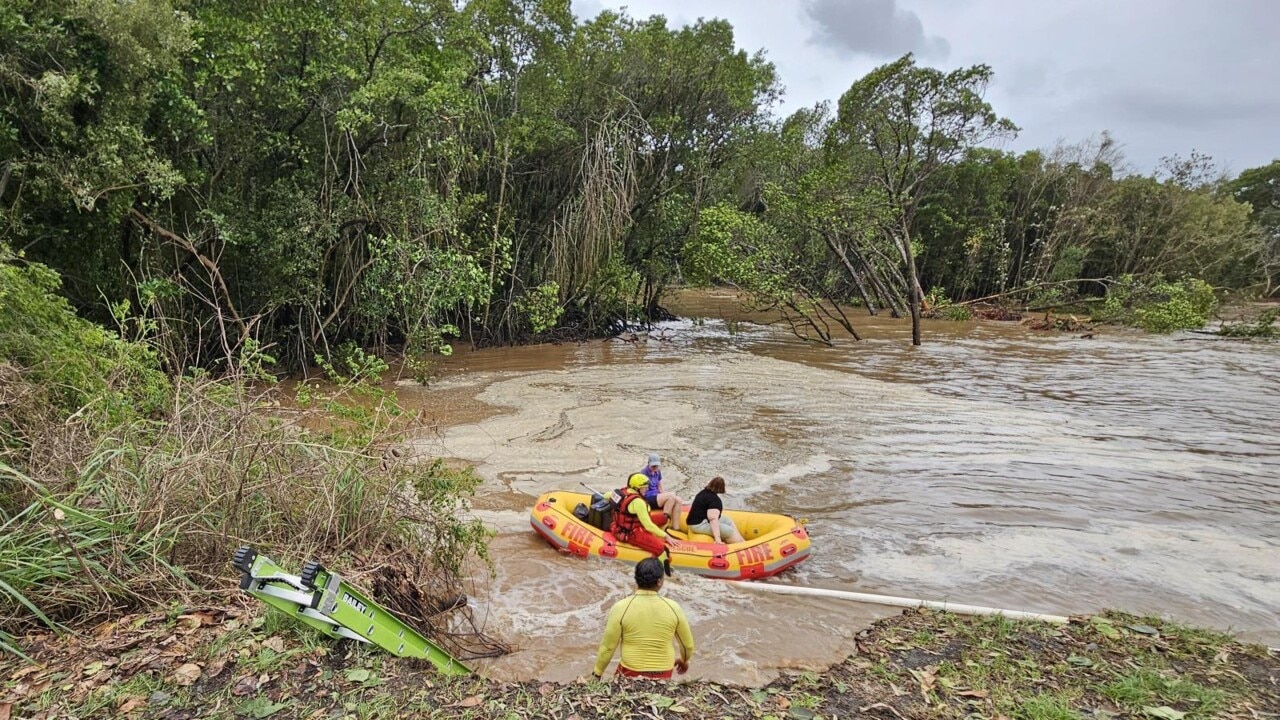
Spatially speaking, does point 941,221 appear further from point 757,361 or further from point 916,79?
point 757,361

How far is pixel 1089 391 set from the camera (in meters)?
→ 13.4

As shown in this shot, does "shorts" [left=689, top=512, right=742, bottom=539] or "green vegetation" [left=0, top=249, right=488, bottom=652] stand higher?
"green vegetation" [left=0, top=249, right=488, bottom=652]

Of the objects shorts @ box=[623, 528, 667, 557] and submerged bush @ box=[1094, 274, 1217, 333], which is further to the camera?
submerged bush @ box=[1094, 274, 1217, 333]

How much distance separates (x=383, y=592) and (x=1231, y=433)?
1293cm

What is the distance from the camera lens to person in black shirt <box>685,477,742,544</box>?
20.8 feet

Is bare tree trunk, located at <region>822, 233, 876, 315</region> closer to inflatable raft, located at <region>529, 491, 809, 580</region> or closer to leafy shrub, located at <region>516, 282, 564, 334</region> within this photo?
leafy shrub, located at <region>516, 282, 564, 334</region>

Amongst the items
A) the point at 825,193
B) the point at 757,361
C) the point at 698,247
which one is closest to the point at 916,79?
the point at 825,193

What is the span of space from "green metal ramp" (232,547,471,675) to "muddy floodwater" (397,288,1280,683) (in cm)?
102

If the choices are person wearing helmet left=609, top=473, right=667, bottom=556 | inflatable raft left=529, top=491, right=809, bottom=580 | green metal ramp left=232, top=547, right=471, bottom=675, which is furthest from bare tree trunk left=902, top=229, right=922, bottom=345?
green metal ramp left=232, top=547, right=471, bottom=675

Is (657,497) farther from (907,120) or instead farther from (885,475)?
(907,120)

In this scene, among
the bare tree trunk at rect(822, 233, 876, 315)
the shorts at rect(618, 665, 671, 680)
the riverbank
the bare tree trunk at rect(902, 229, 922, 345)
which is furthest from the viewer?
the bare tree trunk at rect(822, 233, 876, 315)

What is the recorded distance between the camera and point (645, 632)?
11.8 ft

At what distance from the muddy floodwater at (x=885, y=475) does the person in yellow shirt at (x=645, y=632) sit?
82 centimetres

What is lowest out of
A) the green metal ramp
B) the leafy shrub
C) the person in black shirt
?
the person in black shirt
